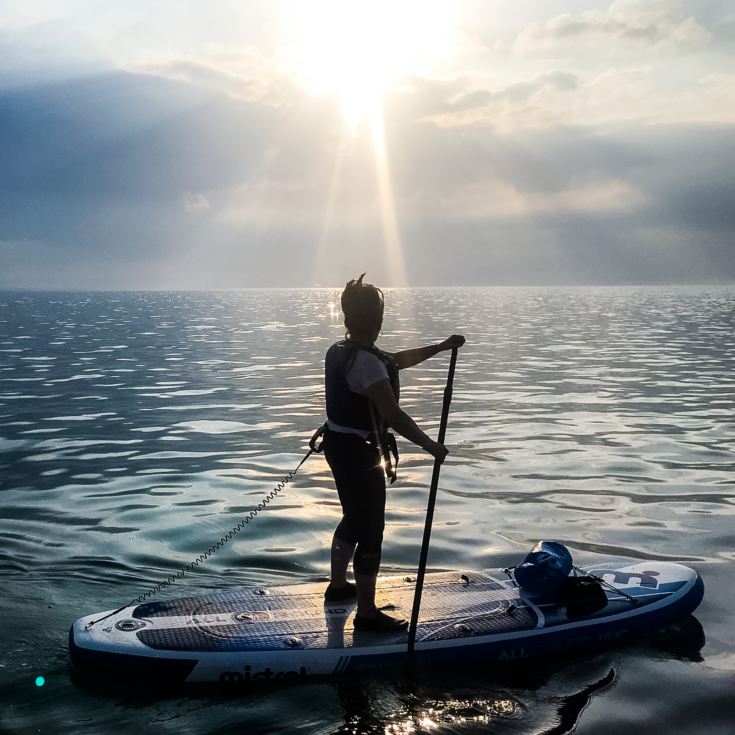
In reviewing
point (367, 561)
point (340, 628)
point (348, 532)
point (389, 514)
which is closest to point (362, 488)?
point (348, 532)

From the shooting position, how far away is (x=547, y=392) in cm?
2214

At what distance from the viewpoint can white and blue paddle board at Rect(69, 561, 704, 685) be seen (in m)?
6.23

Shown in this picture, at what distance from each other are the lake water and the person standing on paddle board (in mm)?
835

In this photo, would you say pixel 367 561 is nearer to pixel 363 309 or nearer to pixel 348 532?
pixel 348 532

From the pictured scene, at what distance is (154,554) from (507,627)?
4.26m

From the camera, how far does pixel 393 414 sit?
19.9 ft

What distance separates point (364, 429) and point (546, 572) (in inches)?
85.1

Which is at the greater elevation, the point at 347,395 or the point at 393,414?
the point at 347,395

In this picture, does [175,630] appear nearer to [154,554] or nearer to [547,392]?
[154,554]

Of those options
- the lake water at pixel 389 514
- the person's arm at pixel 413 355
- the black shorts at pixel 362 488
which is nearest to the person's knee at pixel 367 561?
the black shorts at pixel 362 488

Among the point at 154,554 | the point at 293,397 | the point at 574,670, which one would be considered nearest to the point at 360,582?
the point at 574,670

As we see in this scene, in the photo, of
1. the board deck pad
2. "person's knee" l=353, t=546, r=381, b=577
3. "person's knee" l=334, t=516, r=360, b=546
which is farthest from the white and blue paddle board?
"person's knee" l=334, t=516, r=360, b=546

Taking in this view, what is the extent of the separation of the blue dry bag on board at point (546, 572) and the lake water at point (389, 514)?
2.03 ft

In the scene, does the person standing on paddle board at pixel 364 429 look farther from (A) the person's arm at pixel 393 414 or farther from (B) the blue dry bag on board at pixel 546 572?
(B) the blue dry bag on board at pixel 546 572
